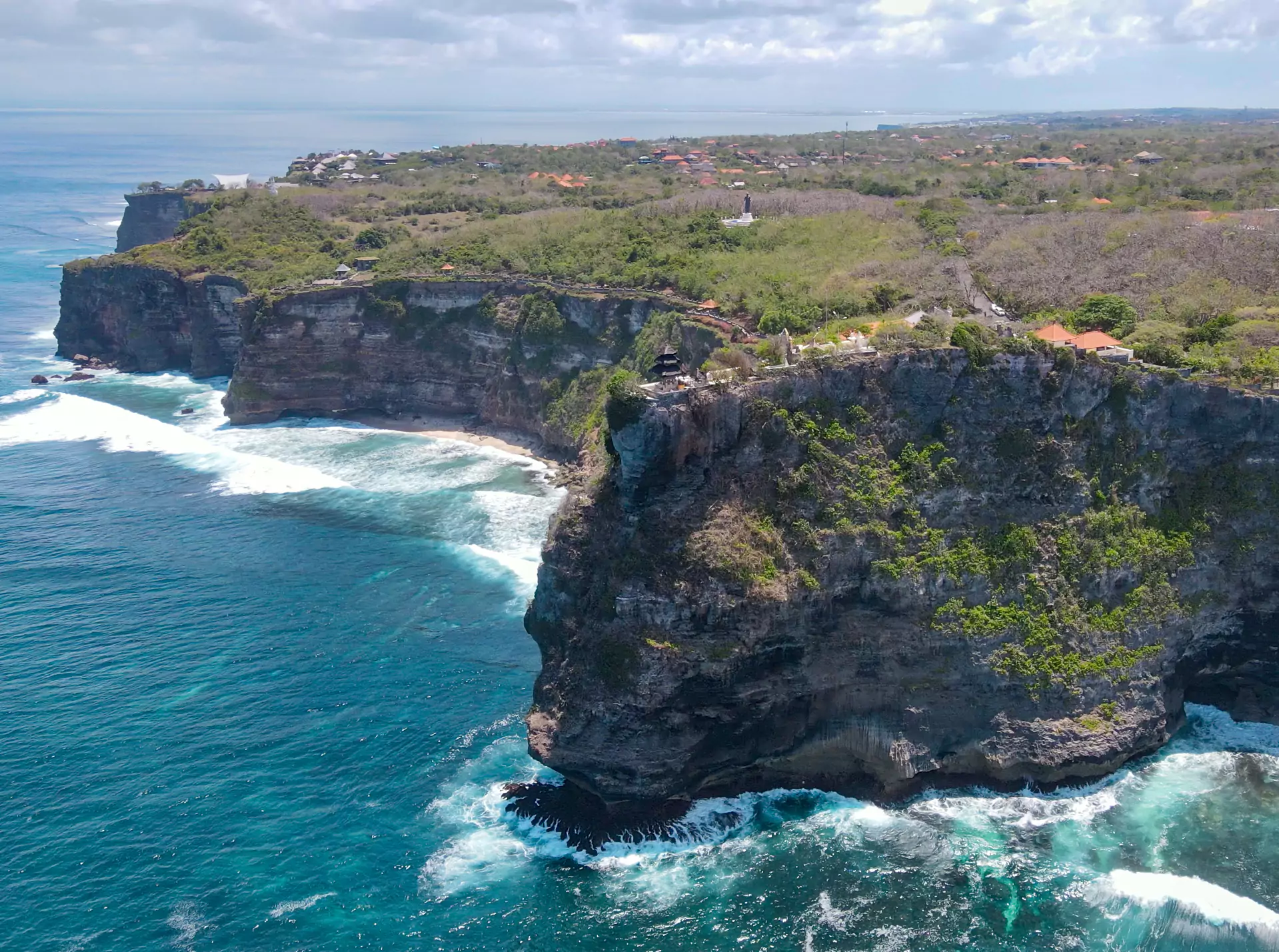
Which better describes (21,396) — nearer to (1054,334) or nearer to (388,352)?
(388,352)

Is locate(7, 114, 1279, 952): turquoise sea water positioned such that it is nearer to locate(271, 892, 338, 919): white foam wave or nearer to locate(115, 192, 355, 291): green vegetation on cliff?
locate(271, 892, 338, 919): white foam wave

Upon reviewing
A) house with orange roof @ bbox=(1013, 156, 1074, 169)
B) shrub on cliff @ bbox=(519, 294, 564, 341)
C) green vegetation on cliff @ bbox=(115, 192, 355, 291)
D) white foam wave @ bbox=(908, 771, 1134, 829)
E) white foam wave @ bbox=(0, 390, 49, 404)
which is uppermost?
house with orange roof @ bbox=(1013, 156, 1074, 169)

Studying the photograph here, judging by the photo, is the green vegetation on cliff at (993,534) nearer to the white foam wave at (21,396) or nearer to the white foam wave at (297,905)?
the white foam wave at (297,905)

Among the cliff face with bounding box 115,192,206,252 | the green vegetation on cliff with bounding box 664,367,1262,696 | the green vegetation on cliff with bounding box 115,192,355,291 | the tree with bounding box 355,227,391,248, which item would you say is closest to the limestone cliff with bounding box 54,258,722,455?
the green vegetation on cliff with bounding box 115,192,355,291

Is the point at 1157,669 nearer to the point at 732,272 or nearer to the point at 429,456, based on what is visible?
the point at 732,272

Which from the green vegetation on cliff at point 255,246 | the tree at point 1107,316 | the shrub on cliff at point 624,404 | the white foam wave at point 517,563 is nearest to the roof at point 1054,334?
the tree at point 1107,316

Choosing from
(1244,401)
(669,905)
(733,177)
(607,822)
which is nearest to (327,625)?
(607,822)
